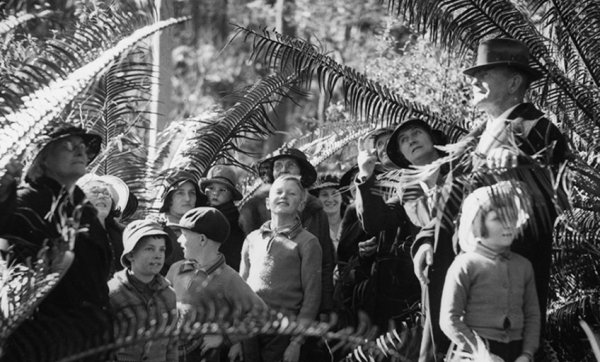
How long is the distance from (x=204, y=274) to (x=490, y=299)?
2.18 m

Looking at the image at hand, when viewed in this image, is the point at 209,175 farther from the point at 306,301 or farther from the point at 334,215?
the point at 306,301

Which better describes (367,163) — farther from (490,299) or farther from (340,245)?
(490,299)

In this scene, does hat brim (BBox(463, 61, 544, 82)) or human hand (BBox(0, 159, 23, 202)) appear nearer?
human hand (BBox(0, 159, 23, 202))

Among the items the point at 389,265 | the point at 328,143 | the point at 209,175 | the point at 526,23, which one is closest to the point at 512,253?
the point at 389,265

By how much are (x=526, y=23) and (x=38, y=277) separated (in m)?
4.44

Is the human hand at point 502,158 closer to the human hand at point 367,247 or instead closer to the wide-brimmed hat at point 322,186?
the human hand at point 367,247

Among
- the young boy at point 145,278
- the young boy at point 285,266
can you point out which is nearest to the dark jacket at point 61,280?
the young boy at point 145,278

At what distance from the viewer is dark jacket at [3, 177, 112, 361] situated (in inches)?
228

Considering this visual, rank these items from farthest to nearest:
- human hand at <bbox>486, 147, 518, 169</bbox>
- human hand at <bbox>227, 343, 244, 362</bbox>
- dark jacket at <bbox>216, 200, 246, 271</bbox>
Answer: dark jacket at <bbox>216, 200, 246, 271</bbox>, human hand at <bbox>227, 343, 244, 362</bbox>, human hand at <bbox>486, 147, 518, 169</bbox>

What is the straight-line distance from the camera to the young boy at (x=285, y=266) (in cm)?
816

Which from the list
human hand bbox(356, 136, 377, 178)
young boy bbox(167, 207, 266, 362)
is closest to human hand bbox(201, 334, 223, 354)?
young boy bbox(167, 207, 266, 362)

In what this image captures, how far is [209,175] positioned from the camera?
10062 millimetres

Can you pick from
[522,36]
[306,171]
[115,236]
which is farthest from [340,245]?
[522,36]

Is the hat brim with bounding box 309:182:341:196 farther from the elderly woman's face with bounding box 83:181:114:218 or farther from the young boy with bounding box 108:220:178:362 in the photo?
the young boy with bounding box 108:220:178:362
